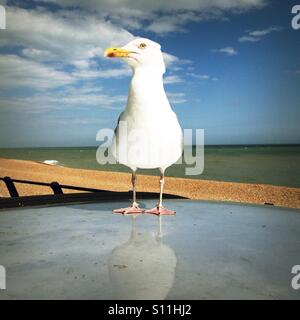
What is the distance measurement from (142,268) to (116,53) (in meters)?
2.41

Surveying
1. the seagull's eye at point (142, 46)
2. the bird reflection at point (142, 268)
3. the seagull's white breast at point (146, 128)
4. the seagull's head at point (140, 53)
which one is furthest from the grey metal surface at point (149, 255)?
the seagull's eye at point (142, 46)

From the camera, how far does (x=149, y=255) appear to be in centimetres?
188

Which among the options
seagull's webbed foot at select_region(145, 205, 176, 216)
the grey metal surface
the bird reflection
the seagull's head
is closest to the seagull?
the seagull's head

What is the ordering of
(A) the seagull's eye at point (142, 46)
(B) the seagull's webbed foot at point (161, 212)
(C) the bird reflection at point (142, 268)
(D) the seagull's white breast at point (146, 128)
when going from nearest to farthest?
1. (C) the bird reflection at point (142, 268)
2. (B) the seagull's webbed foot at point (161, 212)
3. (D) the seagull's white breast at point (146, 128)
4. (A) the seagull's eye at point (142, 46)

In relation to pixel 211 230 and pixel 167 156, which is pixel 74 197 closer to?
pixel 167 156

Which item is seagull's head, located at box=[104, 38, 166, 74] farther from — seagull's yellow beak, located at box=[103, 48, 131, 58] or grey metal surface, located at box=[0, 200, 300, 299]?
grey metal surface, located at box=[0, 200, 300, 299]

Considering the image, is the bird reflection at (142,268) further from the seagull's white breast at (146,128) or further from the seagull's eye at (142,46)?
the seagull's eye at (142,46)

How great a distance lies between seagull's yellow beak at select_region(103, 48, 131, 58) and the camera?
3.51 metres

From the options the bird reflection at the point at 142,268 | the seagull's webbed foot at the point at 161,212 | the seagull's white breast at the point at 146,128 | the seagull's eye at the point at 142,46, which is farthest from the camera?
the seagull's eye at the point at 142,46

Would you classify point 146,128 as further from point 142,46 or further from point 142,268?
point 142,268

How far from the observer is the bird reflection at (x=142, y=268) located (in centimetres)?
144

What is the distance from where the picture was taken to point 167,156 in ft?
11.6

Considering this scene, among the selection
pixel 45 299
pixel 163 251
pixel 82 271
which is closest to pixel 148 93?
pixel 163 251
